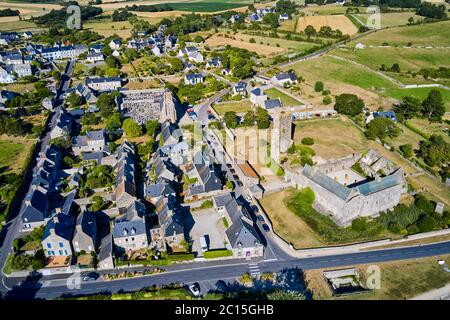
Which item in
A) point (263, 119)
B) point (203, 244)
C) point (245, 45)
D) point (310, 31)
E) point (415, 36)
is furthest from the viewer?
point (310, 31)

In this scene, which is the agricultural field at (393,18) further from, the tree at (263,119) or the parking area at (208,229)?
the parking area at (208,229)

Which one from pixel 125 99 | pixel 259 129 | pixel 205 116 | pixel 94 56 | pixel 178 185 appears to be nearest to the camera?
pixel 178 185

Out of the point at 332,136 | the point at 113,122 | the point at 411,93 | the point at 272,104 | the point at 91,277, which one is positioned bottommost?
the point at 91,277

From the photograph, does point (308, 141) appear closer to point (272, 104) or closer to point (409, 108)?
point (272, 104)

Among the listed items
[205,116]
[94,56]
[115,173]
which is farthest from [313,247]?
[94,56]

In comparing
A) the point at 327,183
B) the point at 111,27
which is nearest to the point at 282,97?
the point at 327,183

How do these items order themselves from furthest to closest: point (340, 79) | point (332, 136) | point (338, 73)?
point (338, 73), point (340, 79), point (332, 136)

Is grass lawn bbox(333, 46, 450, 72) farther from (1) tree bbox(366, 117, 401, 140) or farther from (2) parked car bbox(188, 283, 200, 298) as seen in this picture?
(2) parked car bbox(188, 283, 200, 298)

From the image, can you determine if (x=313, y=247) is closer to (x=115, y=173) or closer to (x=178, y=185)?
(x=178, y=185)
